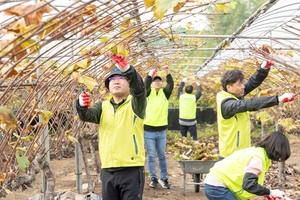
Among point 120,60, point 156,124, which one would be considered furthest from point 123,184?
point 156,124

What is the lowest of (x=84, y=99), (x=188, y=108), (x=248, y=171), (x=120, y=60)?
(x=248, y=171)

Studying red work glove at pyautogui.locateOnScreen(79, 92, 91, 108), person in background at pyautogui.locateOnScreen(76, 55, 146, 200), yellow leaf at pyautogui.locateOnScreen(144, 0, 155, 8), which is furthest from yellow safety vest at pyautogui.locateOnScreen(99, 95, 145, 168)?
yellow leaf at pyautogui.locateOnScreen(144, 0, 155, 8)

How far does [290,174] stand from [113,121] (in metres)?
5.14

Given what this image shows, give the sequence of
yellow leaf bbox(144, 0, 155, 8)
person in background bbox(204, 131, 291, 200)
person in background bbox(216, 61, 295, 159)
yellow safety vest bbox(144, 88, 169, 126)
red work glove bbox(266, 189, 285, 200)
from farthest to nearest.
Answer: yellow safety vest bbox(144, 88, 169, 126) < person in background bbox(216, 61, 295, 159) < red work glove bbox(266, 189, 285, 200) < person in background bbox(204, 131, 291, 200) < yellow leaf bbox(144, 0, 155, 8)

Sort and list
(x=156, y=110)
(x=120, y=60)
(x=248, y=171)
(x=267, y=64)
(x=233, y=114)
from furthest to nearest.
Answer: (x=156, y=110) → (x=267, y=64) → (x=233, y=114) → (x=248, y=171) → (x=120, y=60)

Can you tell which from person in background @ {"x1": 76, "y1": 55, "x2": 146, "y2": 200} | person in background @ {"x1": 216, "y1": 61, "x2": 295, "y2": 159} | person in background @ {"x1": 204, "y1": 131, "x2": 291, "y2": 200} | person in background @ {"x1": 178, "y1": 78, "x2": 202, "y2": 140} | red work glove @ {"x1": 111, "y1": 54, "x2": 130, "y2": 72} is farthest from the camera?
person in background @ {"x1": 178, "y1": 78, "x2": 202, "y2": 140}

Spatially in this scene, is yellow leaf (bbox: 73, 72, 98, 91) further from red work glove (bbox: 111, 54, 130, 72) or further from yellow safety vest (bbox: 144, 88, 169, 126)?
yellow safety vest (bbox: 144, 88, 169, 126)

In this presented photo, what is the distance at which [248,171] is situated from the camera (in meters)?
3.05

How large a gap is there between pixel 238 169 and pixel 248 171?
0.12m

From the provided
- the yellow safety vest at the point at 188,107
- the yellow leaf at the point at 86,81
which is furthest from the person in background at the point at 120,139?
the yellow safety vest at the point at 188,107

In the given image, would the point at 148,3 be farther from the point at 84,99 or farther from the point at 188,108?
the point at 188,108

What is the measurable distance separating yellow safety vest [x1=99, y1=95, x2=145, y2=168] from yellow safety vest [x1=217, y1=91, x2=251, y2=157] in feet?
3.02

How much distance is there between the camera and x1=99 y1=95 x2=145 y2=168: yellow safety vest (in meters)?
3.34

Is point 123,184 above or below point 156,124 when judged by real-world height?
below
